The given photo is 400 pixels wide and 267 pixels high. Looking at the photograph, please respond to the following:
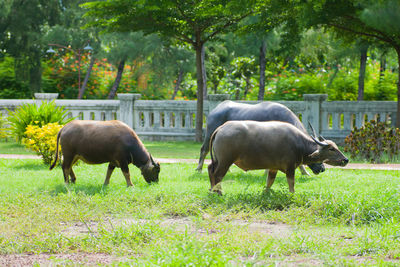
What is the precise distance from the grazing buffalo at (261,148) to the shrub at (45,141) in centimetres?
513

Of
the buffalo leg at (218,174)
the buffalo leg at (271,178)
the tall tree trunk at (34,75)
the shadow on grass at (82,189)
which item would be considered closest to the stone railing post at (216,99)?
the shadow on grass at (82,189)

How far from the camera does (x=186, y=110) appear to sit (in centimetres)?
2086

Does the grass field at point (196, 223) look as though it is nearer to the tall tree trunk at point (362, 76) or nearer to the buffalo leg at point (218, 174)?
the buffalo leg at point (218, 174)

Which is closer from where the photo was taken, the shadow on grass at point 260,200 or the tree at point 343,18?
the shadow on grass at point 260,200

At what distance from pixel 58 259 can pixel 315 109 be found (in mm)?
14718

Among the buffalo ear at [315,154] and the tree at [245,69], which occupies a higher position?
the tree at [245,69]

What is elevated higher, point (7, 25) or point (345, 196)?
point (7, 25)

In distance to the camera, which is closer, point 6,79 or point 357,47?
point 357,47

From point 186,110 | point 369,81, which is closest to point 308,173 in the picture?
point 186,110

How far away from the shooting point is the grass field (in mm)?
5715

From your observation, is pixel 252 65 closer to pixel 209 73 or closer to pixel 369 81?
pixel 209 73

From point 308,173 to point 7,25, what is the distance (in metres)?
20.8

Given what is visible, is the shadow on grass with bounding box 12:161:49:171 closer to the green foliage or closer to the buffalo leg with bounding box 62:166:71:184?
the buffalo leg with bounding box 62:166:71:184

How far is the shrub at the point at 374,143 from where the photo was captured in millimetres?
Result: 14578
